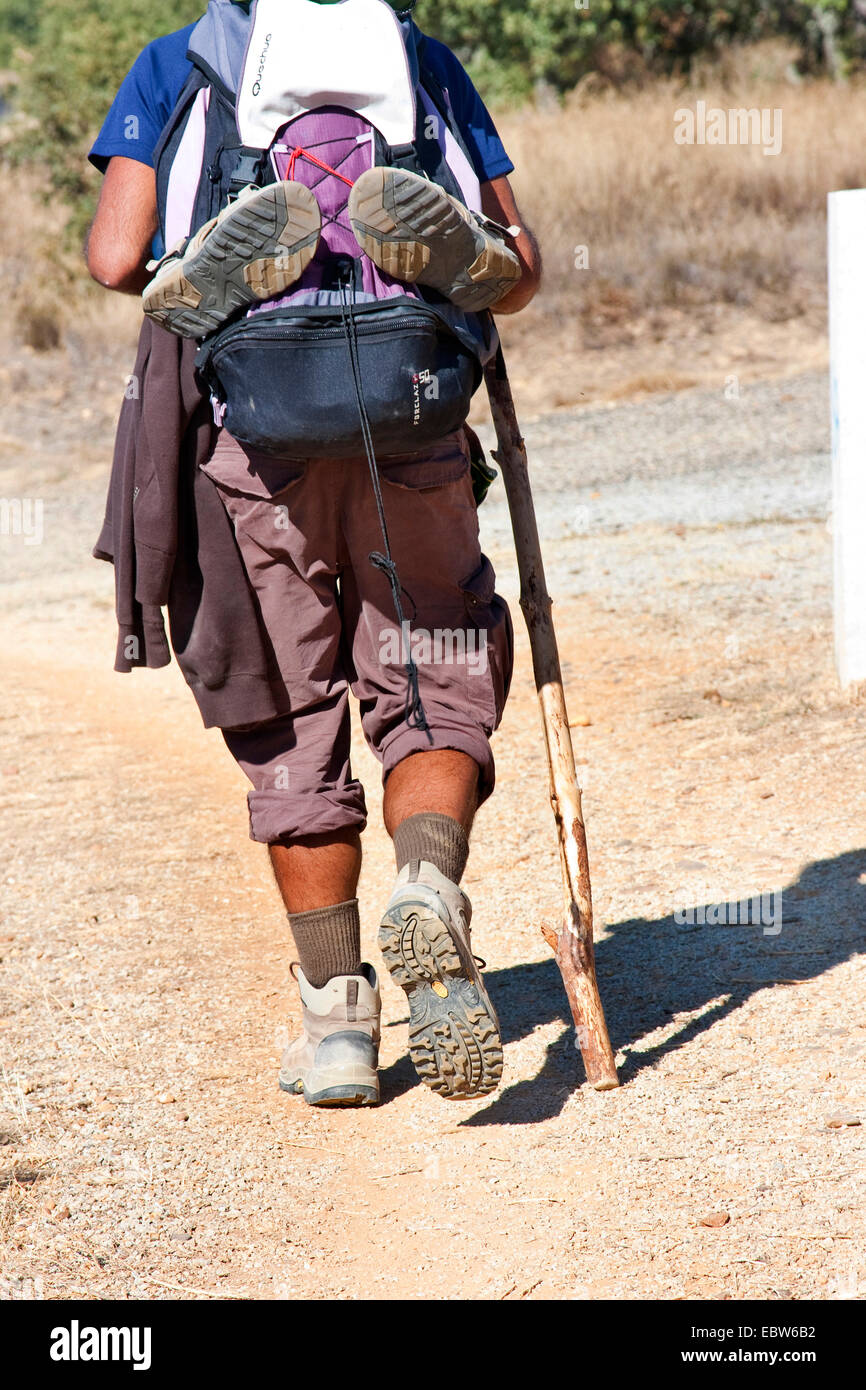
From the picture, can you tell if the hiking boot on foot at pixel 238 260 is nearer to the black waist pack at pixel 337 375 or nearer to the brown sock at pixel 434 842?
the black waist pack at pixel 337 375

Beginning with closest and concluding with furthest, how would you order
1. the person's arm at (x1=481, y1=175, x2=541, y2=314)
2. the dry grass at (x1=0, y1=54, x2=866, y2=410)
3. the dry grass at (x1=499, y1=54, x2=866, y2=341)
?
1. the person's arm at (x1=481, y1=175, x2=541, y2=314)
2. the dry grass at (x1=0, y1=54, x2=866, y2=410)
3. the dry grass at (x1=499, y1=54, x2=866, y2=341)

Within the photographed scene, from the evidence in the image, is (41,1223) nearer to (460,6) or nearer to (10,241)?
(10,241)

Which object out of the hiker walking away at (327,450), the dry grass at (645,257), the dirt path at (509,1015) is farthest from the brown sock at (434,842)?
the dry grass at (645,257)

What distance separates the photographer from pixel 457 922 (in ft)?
8.27

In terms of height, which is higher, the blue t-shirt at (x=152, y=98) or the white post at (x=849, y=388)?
the blue t-shirt at (x=152, y=98)

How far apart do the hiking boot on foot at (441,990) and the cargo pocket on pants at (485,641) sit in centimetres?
43

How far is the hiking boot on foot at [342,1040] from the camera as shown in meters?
2.90

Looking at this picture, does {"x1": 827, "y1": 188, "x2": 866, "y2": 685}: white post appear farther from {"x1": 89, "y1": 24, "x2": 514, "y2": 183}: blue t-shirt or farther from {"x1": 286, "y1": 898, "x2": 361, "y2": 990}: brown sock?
{"x1": 286, "y1": 898, "x2": 361, "y2": 990}: brown sock

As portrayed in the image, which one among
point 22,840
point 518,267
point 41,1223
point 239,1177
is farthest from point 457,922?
point 22,840

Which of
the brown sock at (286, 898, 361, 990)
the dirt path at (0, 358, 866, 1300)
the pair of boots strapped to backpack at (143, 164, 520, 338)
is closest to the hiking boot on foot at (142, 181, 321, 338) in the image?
the pair of boots strapped to backpack at (143, 164, 520, 338)

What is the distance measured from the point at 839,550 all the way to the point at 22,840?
2.84m

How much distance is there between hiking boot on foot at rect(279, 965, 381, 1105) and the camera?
9.50 feet

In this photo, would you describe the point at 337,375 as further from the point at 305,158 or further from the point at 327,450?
the point at 305,158

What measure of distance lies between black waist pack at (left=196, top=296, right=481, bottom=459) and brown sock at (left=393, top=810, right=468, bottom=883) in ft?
2.11
